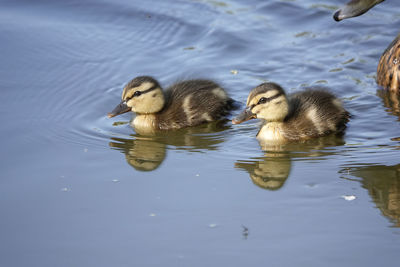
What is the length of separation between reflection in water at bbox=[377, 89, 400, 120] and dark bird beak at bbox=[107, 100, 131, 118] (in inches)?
67.5

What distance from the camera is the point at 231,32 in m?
6.18

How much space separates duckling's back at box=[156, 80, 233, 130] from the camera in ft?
14.7

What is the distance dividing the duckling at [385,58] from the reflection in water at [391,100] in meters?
0.03

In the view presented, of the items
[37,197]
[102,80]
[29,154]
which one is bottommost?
[37,197]

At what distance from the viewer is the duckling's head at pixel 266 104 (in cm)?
416

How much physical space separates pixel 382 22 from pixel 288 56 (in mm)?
1168

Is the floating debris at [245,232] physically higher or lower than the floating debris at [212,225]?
lower

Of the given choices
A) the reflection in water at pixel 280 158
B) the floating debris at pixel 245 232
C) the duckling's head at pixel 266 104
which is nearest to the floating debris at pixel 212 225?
the floating debris at pixel 245 232

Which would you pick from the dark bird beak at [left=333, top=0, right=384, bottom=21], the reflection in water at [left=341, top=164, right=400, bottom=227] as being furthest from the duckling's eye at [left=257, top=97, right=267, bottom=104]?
the dark bird beak at [left=333, top=0, right=384, bottom=21]

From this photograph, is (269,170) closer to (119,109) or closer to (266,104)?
(266,104)

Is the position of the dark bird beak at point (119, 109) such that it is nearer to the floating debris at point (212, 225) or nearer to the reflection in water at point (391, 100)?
the floating debris at point (212, 225)

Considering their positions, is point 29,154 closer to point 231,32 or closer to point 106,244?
point 106,244

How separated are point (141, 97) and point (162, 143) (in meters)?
0.43

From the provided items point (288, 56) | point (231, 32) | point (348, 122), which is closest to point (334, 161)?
point (348, 122)
